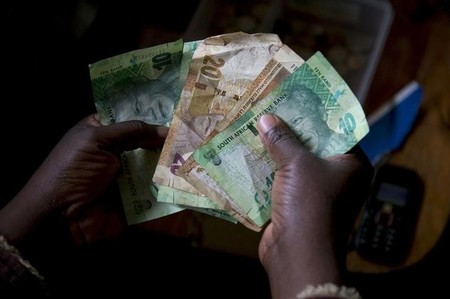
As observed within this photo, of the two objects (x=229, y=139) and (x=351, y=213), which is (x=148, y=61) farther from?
(x=351, y=213)

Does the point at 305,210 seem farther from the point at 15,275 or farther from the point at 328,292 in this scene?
the point at 15,275

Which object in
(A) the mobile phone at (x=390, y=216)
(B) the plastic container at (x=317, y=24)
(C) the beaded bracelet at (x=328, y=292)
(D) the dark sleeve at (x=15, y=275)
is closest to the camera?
(C) the beaded bracelet at (x=328, y=292)

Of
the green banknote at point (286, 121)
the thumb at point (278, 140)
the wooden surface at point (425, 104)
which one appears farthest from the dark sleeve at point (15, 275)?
the wooden surface at point (425, 104)

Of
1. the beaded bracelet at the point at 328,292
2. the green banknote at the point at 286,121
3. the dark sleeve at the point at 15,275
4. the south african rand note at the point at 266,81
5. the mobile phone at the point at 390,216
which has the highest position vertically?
the south african rand note at the point at 266,81

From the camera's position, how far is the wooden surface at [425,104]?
1.14 meters

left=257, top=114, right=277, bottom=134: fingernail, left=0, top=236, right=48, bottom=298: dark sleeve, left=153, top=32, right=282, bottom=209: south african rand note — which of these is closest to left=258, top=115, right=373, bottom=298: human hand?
left=257, top=114, right=277, bottom=134: fingernail

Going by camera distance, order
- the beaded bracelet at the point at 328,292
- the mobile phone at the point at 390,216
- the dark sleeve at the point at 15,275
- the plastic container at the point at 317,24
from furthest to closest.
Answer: the plastic container at the point at 317,24 → the mobile phone at the point at 390,216 → the dark sleeve at the point at 15,275 → the beaded bracelet at the point at 328,292

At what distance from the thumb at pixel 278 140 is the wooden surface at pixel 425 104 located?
0.35 meters

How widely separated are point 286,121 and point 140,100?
0.26 meters

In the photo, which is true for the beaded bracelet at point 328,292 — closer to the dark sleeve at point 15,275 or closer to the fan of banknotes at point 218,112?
the fan of banknotes at point 218,112

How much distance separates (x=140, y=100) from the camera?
1.03 m

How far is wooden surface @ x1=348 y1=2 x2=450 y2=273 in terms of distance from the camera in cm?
114

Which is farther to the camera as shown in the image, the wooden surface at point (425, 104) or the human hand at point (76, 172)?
the wooden surface at point (425, 104)

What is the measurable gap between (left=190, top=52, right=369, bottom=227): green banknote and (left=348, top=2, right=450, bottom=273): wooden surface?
0.31 m
